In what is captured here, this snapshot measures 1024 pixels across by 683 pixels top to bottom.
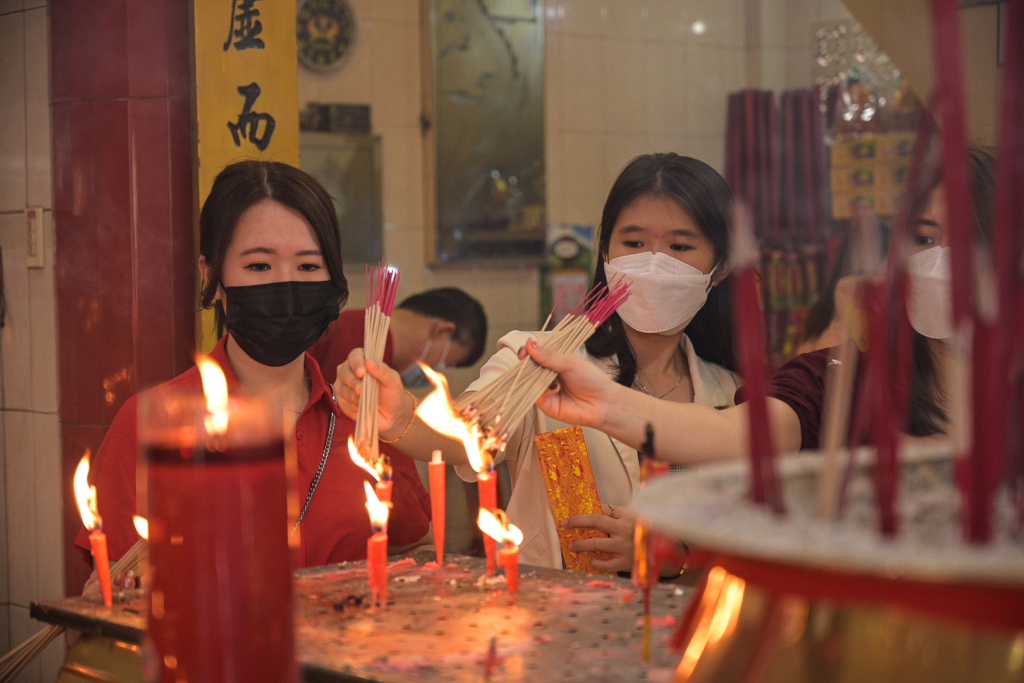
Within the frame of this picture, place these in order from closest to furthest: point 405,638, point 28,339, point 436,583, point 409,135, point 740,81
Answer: point 405,638, point 436,583, point 28,339, point 409,135, point 740,81

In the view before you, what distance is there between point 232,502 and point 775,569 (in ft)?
1.19

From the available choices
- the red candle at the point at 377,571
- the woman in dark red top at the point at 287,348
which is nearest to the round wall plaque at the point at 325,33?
the woman in dark red top at the point at 287,348

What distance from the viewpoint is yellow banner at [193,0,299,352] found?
9.02 feet

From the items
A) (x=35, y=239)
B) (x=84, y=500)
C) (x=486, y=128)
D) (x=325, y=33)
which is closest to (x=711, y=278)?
(x=84, y=500)

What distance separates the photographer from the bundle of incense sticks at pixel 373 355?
1522 millimetres

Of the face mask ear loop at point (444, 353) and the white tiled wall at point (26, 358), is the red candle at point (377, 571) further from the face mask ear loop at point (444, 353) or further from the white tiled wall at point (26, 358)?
the face mask ear loop at point (444, 353)

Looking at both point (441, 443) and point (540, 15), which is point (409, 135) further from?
point (441, 443)

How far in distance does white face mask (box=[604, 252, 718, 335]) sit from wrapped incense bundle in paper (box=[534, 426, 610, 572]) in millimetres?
323

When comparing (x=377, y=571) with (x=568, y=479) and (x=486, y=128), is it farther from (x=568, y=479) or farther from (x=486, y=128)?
(x=486, y=128)

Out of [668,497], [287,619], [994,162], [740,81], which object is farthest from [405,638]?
[740,81]

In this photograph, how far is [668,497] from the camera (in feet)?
2.10

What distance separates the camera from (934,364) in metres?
1.91

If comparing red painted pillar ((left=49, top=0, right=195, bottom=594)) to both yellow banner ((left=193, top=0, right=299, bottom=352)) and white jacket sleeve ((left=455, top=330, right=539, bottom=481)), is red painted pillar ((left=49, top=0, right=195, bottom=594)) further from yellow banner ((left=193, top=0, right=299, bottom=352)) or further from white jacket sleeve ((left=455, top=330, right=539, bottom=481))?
white jacket sleeve ((left=455, top=330, right=539, bottom=481))

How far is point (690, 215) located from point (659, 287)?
0.18 metres
